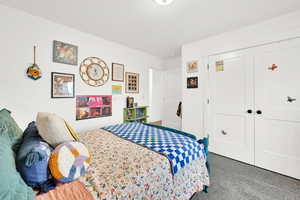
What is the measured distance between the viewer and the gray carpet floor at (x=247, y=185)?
1.56 metres

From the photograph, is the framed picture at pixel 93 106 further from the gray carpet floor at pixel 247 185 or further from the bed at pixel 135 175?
the gray carpet floor at pixel 247 185

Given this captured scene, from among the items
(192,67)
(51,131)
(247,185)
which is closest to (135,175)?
(51,131)

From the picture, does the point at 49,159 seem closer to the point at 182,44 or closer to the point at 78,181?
the point at 78,181

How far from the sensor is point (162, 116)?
4445 millimetres

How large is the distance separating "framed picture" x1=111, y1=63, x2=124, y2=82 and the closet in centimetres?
212

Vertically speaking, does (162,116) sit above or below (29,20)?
below

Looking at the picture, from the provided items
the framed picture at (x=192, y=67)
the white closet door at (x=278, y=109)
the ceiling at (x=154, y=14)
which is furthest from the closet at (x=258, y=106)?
the ceiling at (x=154, y=14)

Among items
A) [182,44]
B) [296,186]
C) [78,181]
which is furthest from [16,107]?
[296,186]

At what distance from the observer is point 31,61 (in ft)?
6.59

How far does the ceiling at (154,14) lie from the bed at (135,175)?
1.94m

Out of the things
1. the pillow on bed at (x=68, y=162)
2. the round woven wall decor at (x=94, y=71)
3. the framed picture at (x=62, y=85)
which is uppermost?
the round woven wall decor at (x=94, y=71)

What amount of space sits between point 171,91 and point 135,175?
3.49 meters

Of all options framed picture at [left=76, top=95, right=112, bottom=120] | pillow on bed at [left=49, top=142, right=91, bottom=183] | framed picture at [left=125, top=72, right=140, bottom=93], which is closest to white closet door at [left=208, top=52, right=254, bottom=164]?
framed picture at [left=125, top=72, right=140, bottom=93]

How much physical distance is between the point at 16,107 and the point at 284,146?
4.23 m
